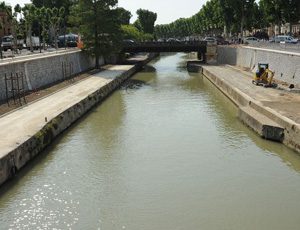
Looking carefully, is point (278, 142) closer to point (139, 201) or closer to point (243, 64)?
point (139, 201)

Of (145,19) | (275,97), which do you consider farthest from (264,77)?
(145,19)

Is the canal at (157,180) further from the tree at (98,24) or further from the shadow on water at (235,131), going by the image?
the tree at (98,24)

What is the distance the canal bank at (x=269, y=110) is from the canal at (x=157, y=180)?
2.02 ft

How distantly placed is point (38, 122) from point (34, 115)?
6.99 ft

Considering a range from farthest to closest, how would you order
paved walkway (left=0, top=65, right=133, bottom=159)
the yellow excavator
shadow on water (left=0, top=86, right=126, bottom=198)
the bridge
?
the bridge
the yellow excavator
paved walkway (left=0, top=65, right=133, bottom=159)
shadow on water (left=0, top=86, right=126, bottom=198)

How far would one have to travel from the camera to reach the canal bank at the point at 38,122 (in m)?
18.0

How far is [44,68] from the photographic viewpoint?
39.8 m

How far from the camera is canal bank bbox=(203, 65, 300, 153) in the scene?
22062 mm

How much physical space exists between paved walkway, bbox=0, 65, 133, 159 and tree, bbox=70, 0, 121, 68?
1802cm

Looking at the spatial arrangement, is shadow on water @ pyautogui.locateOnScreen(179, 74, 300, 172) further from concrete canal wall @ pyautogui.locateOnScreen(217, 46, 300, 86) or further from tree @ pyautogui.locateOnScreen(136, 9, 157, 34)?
tree @ pyautogui.locateOnScreen(136, 9, 157, 34)

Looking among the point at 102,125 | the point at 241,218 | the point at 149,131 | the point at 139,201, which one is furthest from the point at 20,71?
the point at 241,218

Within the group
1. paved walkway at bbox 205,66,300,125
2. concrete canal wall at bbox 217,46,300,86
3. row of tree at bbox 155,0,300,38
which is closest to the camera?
paved walkway at bbox 205,66,300,125

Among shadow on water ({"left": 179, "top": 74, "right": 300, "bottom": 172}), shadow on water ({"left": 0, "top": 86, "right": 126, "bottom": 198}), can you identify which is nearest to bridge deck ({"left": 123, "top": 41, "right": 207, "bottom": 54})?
shadow on water ({"left": 179, "top": 74, "right": 300, "bottom": 172})

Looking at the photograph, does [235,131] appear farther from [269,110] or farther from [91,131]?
[91,131]
